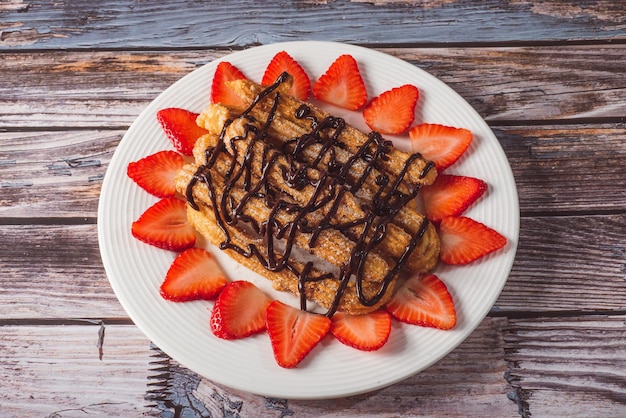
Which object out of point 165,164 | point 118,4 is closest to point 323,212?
point 165,164

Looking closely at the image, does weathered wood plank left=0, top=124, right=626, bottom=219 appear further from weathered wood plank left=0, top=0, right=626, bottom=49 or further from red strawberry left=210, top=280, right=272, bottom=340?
red strawberry left=210, top=280, right=272, bottom=340

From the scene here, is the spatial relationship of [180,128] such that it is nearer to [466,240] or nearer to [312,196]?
[312,196]

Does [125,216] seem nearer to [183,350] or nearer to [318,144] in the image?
[183,350]

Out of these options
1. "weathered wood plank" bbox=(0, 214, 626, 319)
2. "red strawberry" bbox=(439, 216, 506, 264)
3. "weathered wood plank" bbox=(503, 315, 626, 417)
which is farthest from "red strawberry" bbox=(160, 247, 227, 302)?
"weathered wood plank" bbox=(503, 315, 626, 417)

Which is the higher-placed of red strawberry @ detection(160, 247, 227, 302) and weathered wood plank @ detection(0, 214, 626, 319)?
red strawberry @ detection(160, 247, 227, 302)

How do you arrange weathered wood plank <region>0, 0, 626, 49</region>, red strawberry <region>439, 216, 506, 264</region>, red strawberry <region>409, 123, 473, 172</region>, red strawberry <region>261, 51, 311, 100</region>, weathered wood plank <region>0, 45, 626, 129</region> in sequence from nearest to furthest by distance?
red strawberry <region>439, 216, 506, 264</region>, red strawberry <region>409, 123, 473, 172</region>, red strawberry <region>261, 51, 311, 100</region>, weathered wood plank <region>0, 45, 626, 129</region>, weathered wood plank <region>0, 0, 626, 49</region>

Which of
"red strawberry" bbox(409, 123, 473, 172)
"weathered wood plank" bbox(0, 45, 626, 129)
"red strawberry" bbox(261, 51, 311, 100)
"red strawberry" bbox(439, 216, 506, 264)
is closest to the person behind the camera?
"red strawberry" bbox(439, 216, 506, 264)

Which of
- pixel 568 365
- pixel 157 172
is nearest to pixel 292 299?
pixel 157 172
